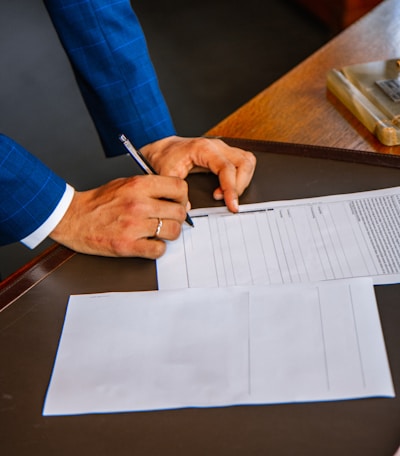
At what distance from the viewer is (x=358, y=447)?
0.64 m

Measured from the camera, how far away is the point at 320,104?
122 centimetres

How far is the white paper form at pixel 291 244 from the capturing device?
2.81 feet

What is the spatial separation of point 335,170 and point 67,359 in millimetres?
573

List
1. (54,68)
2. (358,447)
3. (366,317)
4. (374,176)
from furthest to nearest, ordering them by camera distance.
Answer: (54,68)
(374,176)
(366,317)
(358,447)

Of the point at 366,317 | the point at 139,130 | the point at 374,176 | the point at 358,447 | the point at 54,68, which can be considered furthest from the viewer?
the point at 54,68

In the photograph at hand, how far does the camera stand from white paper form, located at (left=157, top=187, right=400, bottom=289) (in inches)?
33.8

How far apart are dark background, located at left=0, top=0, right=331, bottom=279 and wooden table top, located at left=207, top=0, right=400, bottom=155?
1.32 meters

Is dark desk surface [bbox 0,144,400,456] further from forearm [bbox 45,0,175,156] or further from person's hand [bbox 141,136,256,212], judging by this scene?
forearm [bbox 45,0,175,156]

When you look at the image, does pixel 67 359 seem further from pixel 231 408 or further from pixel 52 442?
pixel 231 408

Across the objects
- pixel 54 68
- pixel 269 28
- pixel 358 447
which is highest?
pixel 358 447

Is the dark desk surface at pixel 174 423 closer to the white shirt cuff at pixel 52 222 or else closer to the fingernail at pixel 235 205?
the white shirt cuff at pixel 52 222

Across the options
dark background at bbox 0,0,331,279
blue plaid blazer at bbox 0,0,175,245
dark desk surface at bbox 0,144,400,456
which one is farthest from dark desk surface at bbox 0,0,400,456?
dark background at bbox 0,0,331,279

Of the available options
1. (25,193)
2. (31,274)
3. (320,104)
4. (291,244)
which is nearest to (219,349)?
(291,244)

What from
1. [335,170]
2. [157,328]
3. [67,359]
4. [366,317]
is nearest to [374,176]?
[335,170]
